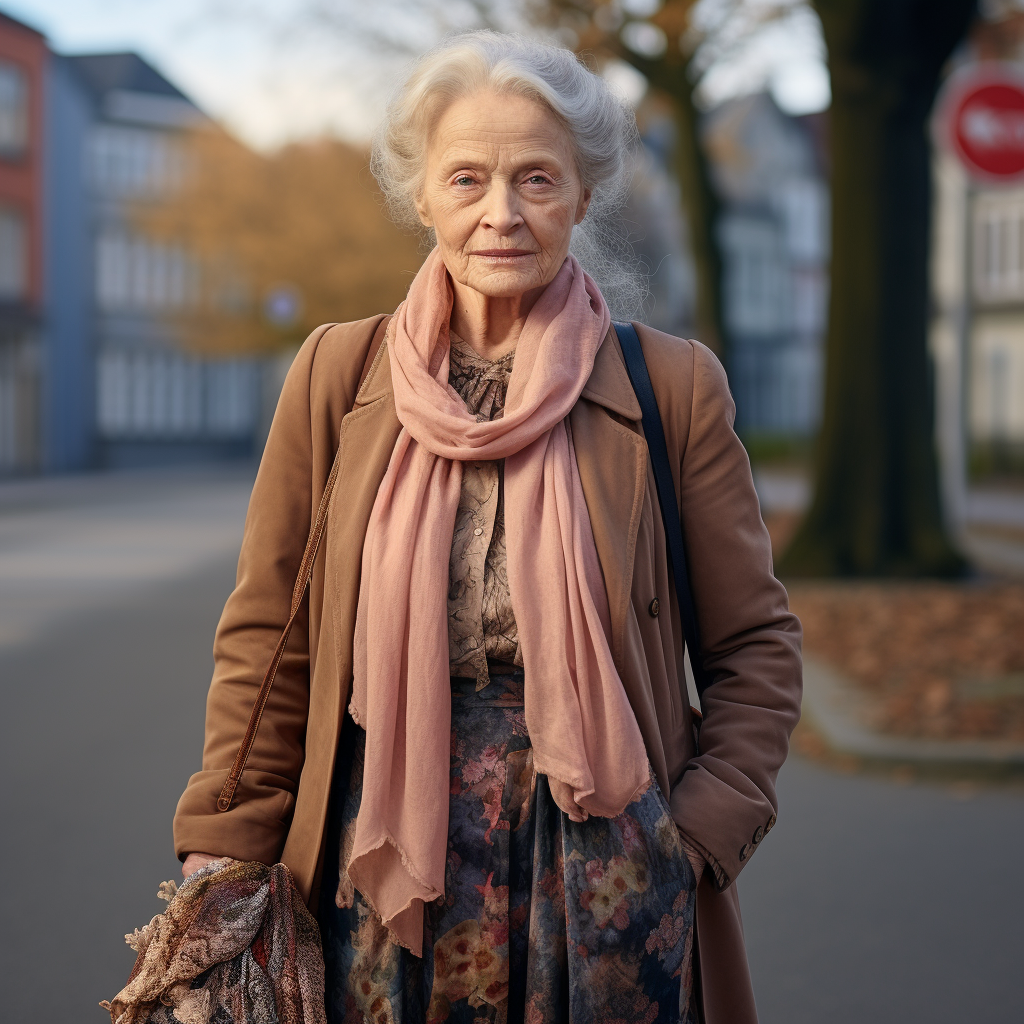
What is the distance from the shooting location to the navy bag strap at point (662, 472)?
2414 millimetres

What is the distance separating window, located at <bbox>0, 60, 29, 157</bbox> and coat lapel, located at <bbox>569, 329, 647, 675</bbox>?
116ft

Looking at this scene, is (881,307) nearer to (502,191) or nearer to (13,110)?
(502,191)

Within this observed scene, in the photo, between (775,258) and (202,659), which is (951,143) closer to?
(202,659)

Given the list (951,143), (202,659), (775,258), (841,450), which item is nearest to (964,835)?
(951,143)

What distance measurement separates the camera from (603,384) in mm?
2432

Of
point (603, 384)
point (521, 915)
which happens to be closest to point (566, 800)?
point (521, 915)

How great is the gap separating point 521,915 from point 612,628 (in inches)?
18.3

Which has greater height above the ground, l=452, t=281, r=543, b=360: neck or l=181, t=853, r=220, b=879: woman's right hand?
l=452, t=281, r=543, b=360: neck

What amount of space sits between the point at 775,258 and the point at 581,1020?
2367 inches

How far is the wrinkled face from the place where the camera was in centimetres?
234

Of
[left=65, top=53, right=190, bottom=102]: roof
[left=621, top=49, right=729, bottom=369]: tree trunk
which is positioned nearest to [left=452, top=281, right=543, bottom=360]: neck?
[left=621, top=49, right=729, bottom=369]: tree trunk

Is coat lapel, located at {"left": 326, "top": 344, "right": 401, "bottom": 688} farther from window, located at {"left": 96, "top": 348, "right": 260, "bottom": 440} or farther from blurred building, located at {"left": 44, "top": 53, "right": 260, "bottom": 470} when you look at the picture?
window, located at {"left": 96, "top": 348, "right": 260, "bottom": 440}

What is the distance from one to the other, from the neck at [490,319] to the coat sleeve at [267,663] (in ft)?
0.86

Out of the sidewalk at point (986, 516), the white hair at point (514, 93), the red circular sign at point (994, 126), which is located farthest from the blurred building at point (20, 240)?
the white hair at point (514, 93)
